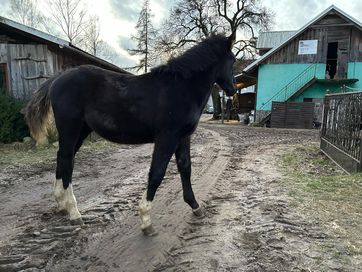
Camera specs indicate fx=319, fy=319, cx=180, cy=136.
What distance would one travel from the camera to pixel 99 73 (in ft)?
13.0

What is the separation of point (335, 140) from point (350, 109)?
115 centimetres

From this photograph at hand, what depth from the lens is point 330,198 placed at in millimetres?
4863

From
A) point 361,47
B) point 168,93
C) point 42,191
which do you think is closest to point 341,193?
point 168,93

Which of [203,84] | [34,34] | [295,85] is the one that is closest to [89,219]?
[203,84]

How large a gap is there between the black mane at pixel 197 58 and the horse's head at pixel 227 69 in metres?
0.07

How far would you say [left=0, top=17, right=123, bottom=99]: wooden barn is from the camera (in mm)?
11012

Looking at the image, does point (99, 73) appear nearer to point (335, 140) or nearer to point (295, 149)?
point (335, 140)

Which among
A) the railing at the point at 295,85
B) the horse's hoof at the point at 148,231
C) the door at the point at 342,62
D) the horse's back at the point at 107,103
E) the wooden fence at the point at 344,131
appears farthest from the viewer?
the railing at the point at 295,85

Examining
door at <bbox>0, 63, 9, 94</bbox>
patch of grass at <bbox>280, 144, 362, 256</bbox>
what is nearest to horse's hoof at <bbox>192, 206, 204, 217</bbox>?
patch of grass at <bbox>280, 144, 362, 256</bbox>

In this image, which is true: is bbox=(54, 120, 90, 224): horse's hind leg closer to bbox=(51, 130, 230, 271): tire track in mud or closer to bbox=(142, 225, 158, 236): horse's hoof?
bbox=(51, 130, 230, 271): tire track in mud

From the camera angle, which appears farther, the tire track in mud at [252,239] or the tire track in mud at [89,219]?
the tire track in mud at [89,219]

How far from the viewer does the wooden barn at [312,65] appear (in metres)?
22.4

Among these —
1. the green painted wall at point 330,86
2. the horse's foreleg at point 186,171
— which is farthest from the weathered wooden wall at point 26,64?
the green painted wall at point 330,86

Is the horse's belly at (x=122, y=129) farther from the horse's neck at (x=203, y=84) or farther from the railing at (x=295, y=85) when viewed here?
the railing at (x=295, y=85)
